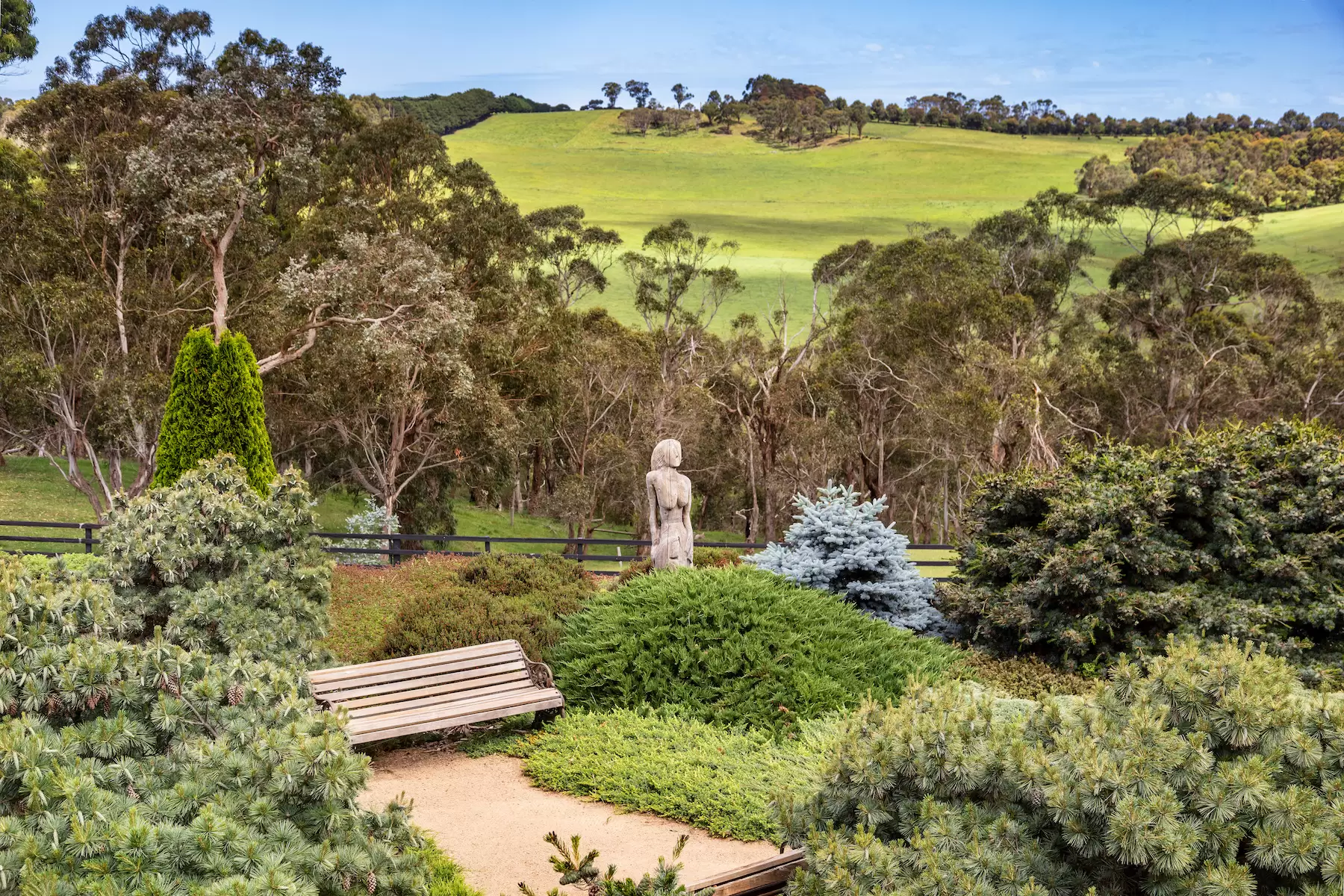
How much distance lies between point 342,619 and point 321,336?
43.7 feet

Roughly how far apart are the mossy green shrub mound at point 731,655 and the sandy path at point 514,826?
1.36 m

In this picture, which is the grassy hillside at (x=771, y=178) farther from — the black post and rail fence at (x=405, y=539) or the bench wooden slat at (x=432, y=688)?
the bench wooden slat at (x=432, y=688)

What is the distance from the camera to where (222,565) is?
27.5 feet

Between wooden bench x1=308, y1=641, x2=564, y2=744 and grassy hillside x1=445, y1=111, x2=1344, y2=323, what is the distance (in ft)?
197

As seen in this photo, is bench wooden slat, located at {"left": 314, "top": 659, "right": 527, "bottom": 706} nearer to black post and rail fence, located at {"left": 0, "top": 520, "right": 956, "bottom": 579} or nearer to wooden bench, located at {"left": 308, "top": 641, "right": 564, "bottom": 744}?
wooden bench, located at {"left": 308, "top": 641, "right": 564, "bottom": 744}

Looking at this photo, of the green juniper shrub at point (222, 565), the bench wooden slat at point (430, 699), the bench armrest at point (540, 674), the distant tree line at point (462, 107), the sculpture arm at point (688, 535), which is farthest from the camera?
the distant tree line at point (462, 107)

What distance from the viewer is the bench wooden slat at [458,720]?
803 cm

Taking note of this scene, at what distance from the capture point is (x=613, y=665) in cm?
944

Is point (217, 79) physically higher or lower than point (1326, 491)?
higher

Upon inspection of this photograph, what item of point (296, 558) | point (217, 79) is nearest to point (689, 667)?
point (296, 558)

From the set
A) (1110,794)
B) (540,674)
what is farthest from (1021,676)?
(1110,794)

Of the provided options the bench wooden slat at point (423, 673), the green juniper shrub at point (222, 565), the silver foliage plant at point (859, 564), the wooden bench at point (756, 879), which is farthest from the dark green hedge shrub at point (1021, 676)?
the green juniper shrub at point (222, 565)

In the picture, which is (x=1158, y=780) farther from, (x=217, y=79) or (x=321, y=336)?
(x=217, y=79)

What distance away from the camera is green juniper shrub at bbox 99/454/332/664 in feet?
26.0
